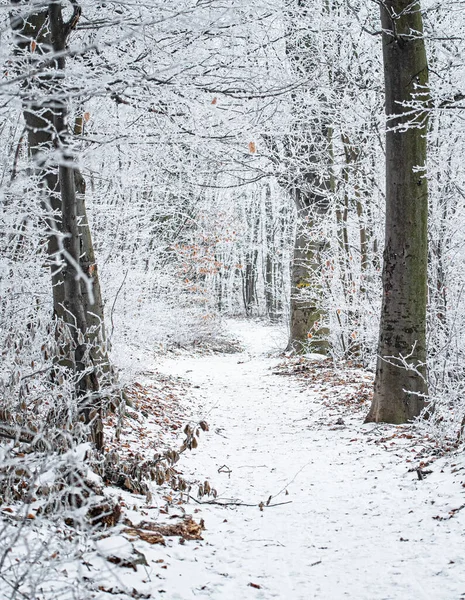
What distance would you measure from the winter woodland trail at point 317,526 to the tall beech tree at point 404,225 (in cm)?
79

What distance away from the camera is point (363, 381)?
938 cm

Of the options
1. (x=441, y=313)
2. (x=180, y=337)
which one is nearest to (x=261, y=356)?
(x=180, y=337)

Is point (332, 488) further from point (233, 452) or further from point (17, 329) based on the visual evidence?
point (17, 329)

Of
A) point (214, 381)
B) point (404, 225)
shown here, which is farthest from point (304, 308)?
point (404, 225)

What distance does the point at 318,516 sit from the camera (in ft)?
13.7

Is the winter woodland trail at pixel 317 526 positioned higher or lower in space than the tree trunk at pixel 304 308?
Answer: lower

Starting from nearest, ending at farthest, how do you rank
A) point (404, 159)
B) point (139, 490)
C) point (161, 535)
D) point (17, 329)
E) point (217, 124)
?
1. point (161, 535)
2. point (139, 490)
3. point (17, 329)
4. point (404, 159)
5. point (217, 124)

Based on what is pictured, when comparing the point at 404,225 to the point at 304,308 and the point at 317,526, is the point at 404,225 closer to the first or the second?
the point at 317,526

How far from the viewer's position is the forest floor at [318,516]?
299 cm

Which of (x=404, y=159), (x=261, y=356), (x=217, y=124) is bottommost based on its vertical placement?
(x=261, y=356)

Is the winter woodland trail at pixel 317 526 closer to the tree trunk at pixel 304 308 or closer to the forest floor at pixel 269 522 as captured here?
the forest floor at pixel 269 522

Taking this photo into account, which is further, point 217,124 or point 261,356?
point 261,356

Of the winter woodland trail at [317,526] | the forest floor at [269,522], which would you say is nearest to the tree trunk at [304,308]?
the forest floor at [269,522]

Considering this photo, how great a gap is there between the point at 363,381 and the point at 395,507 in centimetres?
535
